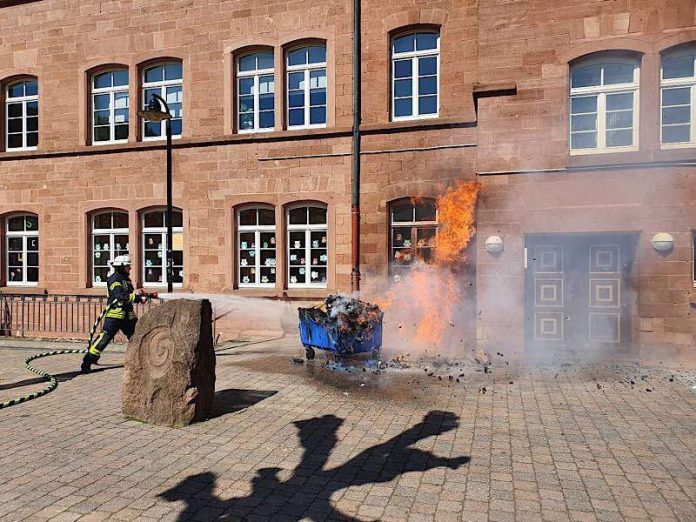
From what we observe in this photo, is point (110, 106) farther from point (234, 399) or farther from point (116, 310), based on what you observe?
point (234, 399)

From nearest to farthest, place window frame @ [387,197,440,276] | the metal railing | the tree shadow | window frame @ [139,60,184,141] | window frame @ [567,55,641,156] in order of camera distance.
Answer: the tree shadow, window frame @ [567,55,641,156], window frame @ [387,197,440,276], the metal railing, window frame @ [139,60,184,141]

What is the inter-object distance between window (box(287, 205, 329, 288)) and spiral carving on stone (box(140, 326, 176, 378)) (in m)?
6.60

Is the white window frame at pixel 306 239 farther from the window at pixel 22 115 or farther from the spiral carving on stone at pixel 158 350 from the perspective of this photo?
the window at pixel 22 115

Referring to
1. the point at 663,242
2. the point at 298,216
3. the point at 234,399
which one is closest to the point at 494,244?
the point at 663,242

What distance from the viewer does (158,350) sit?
19.7ft

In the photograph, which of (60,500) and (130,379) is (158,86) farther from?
(60,500)

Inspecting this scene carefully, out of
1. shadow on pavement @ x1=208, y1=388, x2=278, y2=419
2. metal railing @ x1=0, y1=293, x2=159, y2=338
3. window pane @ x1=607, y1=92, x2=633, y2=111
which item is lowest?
shadow on pavement @ x1=208, y1=388, x2=278, y2=419

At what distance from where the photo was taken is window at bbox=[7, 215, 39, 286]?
14617 millimetres

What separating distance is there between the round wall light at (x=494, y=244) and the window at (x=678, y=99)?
333 cm

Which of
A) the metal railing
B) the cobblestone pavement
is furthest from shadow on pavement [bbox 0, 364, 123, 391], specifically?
the metal railing

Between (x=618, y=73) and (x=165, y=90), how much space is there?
34.1 ft

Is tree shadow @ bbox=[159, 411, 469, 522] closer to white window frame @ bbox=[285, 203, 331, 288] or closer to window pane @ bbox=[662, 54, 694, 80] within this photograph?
white window frame @ bbox=[285, 203, 331, 288]

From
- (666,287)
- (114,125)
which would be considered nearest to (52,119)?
(114,125)

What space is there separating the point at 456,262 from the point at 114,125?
9.61 m
